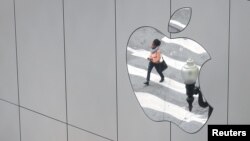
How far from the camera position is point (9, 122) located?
10.6ft

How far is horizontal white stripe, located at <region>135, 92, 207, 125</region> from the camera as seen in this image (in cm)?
206

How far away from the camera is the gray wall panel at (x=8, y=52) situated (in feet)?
10.0

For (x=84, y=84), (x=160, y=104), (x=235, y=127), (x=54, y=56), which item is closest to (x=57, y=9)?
(x=54, y=56)

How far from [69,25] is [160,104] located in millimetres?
918

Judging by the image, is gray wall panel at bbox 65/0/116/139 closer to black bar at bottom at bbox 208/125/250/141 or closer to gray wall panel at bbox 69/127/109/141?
gray wall panel at bbox 69/127/109/141

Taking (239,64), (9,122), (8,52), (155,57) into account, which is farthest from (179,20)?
(9,122)

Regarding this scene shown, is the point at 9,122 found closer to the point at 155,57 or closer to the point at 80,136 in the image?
the point at 80,136

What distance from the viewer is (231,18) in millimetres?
1861

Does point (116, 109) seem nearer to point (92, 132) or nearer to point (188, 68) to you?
point (92, 132)

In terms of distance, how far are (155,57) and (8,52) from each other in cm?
152

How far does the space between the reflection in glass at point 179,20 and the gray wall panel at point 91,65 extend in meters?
0.44

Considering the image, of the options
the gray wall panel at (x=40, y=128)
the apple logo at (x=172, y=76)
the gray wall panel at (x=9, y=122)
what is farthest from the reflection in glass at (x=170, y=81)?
the gray wall panel at (x=9, y=122)

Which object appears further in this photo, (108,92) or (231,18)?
(108,92)

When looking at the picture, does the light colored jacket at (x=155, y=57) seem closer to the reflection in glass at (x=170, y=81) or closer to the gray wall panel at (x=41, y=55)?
the reflection in glass at (x=170, y=81)
